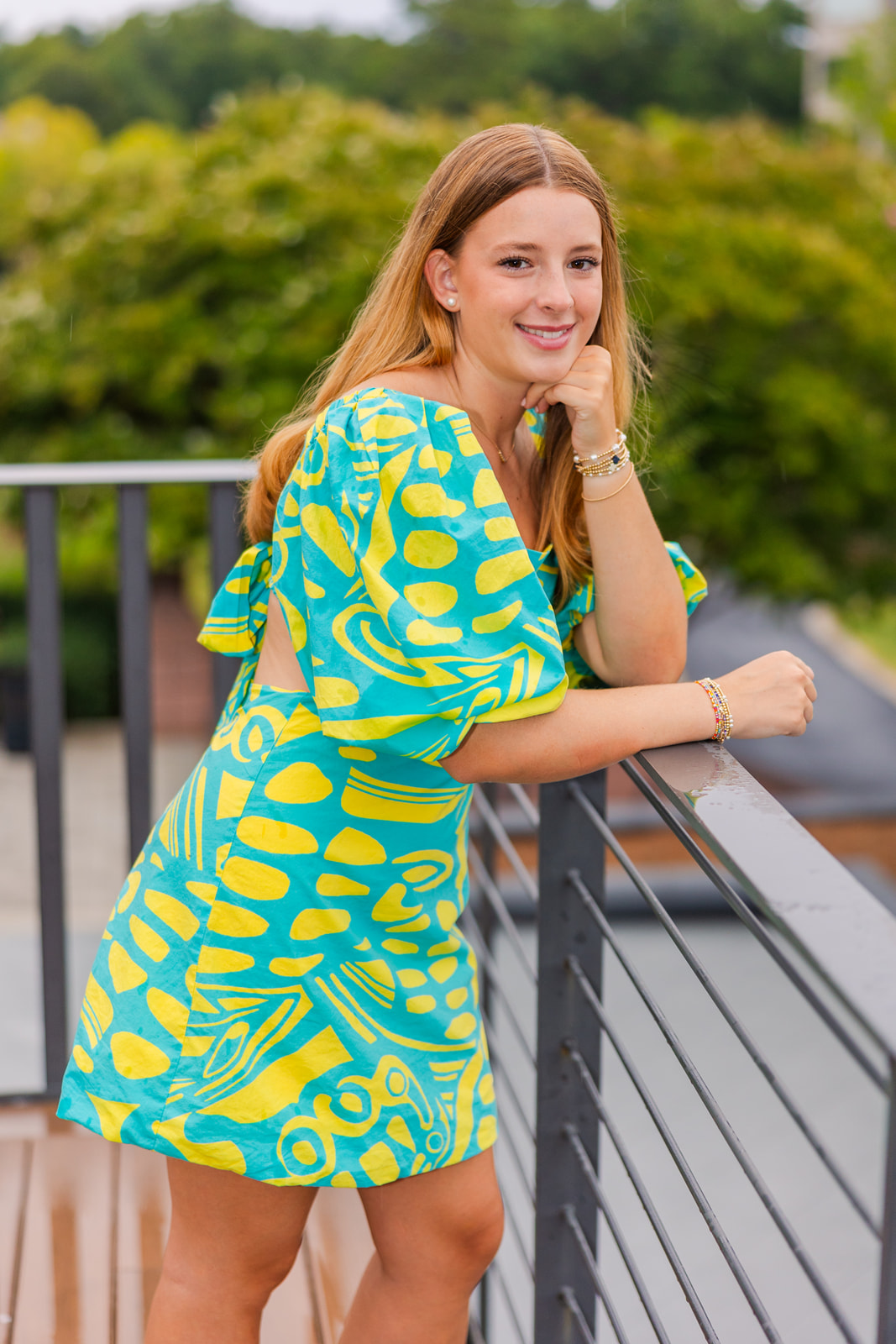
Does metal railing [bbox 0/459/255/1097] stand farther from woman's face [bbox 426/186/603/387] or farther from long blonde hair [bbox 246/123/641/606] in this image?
woman's face [bbox 426/186/603/387]

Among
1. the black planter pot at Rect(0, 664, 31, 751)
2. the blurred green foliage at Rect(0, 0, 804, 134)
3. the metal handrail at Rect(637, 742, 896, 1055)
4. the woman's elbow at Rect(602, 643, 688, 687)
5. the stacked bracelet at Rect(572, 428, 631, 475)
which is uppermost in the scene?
the blurred green foliage at Rect(0, 0, 804, 134)

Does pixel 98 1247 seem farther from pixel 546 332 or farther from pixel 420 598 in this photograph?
pixel 546 332

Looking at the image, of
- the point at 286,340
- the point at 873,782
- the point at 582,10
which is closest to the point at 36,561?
the point at 286,340

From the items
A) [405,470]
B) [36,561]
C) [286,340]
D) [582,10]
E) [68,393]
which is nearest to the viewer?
[405,470]

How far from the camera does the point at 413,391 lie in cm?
140

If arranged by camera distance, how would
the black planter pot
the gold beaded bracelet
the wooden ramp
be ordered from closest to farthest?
the gold beaded bracelet < the wooden ramp < the black planter pot

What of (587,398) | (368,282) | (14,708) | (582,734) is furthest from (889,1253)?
(14,708)

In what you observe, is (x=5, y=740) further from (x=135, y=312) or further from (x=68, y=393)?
(x=135, y=312)

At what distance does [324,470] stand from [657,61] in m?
29.7

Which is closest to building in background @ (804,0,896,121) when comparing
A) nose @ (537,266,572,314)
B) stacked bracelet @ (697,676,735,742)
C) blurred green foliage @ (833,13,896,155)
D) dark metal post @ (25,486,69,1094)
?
blurred green foliage @ (833,13,896,155)

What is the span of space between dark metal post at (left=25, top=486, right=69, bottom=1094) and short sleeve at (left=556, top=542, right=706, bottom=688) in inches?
39.3

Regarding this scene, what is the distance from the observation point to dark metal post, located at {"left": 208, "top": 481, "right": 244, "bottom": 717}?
2.30 metres

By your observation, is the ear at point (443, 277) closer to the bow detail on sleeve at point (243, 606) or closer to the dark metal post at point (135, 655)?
the bow detail on sleeve at point (243, 606)

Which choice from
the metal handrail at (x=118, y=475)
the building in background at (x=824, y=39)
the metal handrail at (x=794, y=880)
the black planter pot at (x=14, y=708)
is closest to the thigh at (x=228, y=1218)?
the metal handrail at (x=794, y=880)
